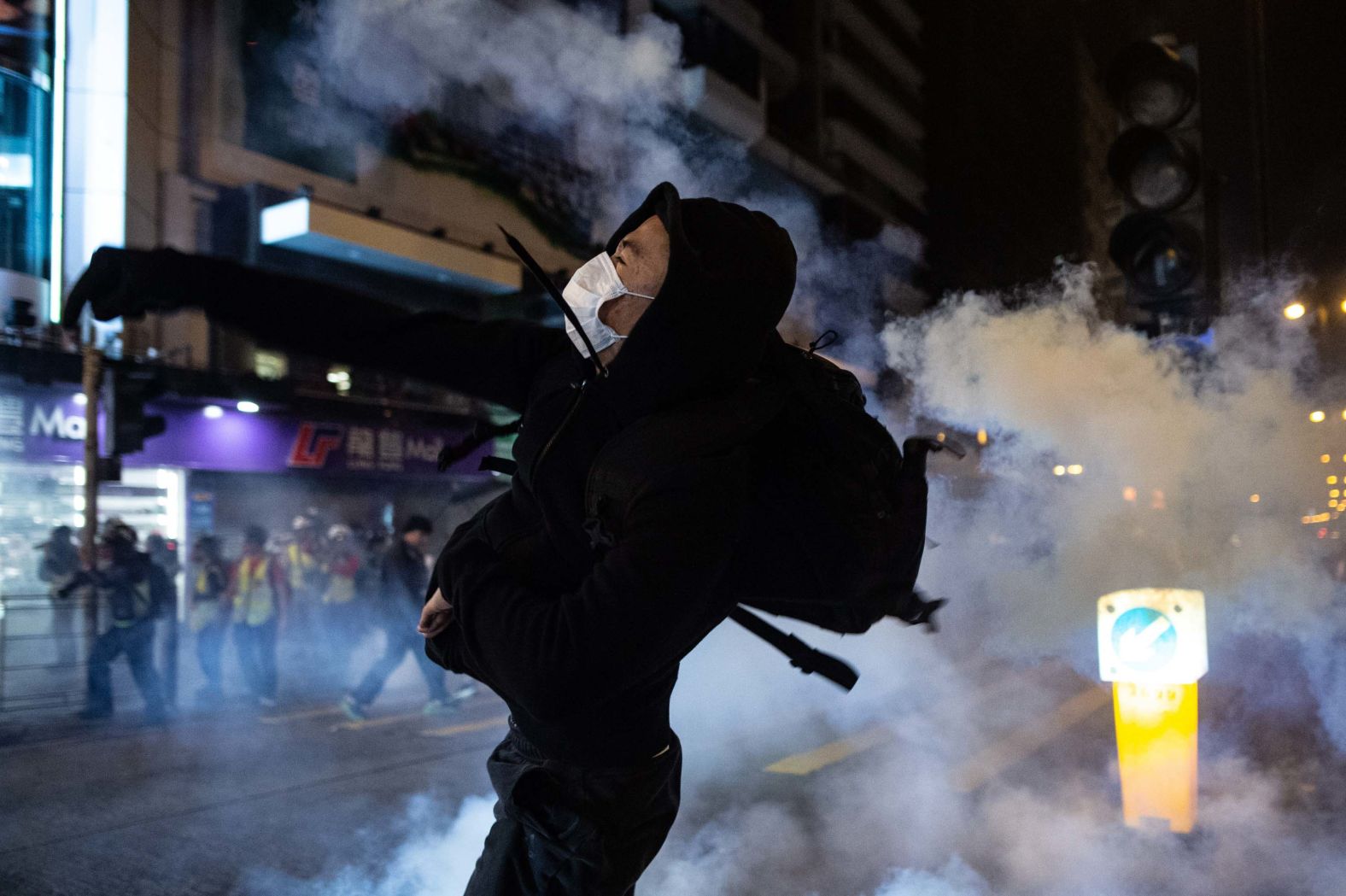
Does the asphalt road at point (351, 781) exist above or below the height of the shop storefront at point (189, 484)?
below

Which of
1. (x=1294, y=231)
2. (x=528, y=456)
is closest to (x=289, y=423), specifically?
(x=1294, y=231)

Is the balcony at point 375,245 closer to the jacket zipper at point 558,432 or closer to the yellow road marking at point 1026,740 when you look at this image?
the yellow road marking at point 1026,740

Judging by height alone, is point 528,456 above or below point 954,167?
below

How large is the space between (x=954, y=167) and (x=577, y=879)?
7381 mm

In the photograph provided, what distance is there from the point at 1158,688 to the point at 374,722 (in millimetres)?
5346

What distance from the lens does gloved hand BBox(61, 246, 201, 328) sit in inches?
59.4

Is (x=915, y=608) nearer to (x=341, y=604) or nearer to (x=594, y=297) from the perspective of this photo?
(x=594, y=297)

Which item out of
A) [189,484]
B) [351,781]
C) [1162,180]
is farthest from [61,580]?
[1162,180]

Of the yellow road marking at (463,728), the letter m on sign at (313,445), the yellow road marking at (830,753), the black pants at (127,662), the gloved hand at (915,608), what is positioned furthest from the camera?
the letter m on sign at (313,445)

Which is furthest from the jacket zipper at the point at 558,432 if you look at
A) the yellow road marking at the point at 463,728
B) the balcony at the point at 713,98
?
the yellow road marking at the point at 463,728

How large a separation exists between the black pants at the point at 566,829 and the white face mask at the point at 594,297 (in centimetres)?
65

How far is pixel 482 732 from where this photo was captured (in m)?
6.72

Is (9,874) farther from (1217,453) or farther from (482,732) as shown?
(1217,453)

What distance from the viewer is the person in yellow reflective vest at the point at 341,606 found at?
382 inches
